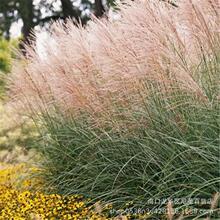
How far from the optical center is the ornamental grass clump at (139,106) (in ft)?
10.5

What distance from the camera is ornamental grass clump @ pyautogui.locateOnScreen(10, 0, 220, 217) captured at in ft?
10.5

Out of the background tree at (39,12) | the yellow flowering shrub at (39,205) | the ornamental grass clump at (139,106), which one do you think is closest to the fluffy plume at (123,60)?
the ornamental grass clump at (139,106)

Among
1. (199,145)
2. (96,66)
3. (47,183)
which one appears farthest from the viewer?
(47,183)

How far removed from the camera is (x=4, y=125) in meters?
7.85

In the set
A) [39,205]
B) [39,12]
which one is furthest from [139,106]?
[39,12]

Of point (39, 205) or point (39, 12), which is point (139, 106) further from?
point (39, 12)

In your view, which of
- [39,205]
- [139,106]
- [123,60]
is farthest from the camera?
[39,205]

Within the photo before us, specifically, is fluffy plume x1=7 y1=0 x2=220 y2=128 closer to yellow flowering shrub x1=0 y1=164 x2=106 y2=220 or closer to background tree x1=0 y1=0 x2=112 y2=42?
yellow flowering shrub x1=0 y1=164 x2=106 y2=220

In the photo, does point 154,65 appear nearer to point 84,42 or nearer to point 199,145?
point 199,145

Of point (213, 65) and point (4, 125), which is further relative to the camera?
point (4, 125)

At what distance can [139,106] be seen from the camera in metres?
3.85

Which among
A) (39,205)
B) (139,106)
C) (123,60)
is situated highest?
(123,60)

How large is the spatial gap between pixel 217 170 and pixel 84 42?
189cm

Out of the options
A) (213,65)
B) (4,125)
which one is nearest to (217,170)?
(213,65)
